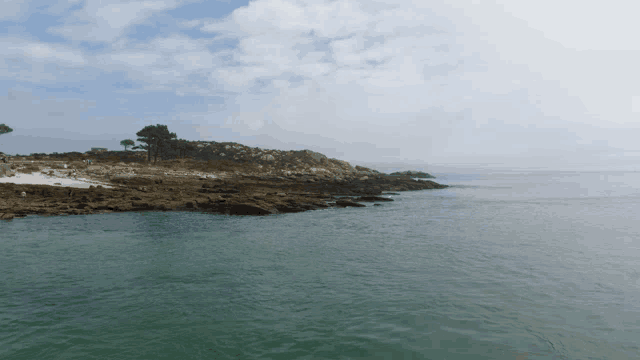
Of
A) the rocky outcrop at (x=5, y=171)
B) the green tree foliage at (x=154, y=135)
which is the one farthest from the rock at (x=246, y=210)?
the green tree foliage at (x=154, y=135)

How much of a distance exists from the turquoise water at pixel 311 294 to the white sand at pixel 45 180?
509 inches

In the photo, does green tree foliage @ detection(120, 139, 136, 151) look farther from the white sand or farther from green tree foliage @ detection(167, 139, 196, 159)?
the white sand

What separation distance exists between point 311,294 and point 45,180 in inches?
1303

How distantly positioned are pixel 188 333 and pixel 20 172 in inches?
1457

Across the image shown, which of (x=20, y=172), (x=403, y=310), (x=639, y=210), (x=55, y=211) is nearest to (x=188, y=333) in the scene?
(x=403, y=310)

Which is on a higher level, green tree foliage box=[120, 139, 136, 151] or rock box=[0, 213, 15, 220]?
green tree foliage box=[120, 139, 136, 151]

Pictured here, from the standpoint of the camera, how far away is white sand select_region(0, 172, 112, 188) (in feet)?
103

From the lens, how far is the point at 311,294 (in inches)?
417

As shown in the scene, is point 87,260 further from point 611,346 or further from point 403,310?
point 611,346

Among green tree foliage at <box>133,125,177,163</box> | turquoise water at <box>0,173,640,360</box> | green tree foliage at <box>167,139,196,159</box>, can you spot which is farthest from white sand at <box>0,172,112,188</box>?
green tree foliage at <box>167,139,196,159</box>

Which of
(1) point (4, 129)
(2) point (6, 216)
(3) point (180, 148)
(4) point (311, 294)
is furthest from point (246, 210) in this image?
(3) point (180, 148)

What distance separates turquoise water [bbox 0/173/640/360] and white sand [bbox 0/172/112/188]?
12940 millimetres

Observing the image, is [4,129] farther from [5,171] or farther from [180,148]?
[5,171]

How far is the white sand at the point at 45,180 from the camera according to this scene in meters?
31.3
